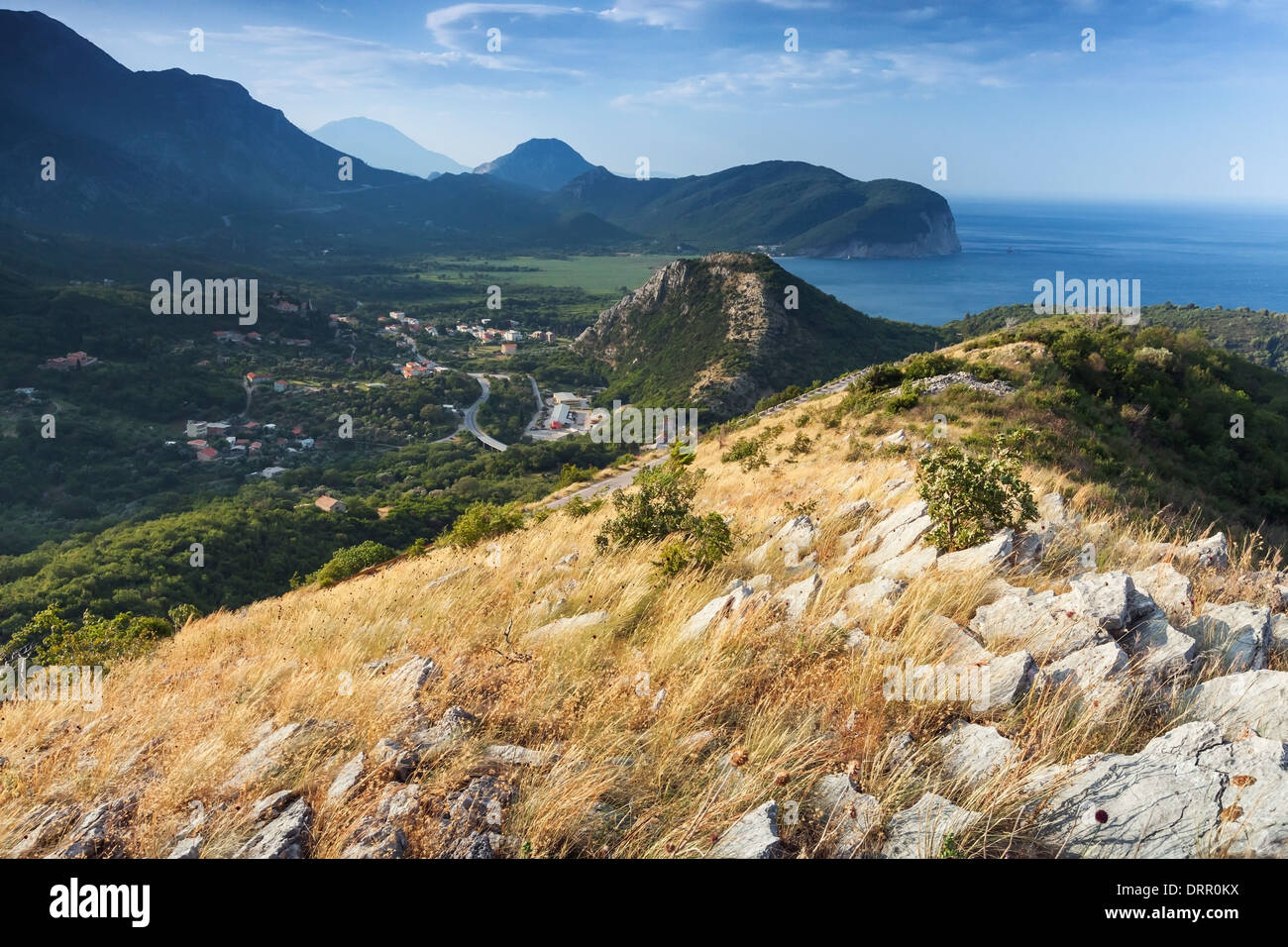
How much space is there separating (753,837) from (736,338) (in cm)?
8370

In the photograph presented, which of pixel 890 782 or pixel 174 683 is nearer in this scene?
pixel 890 782

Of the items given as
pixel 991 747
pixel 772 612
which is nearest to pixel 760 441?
pixel 772 612

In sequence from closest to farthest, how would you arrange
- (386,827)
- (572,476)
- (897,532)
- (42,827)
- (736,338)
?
(386,827) → (42,827) → (897,532) → (572,476) → (736,338)

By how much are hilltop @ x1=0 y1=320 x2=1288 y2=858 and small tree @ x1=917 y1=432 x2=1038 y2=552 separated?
0.74ft

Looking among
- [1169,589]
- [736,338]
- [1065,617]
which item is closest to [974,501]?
[1169,589]

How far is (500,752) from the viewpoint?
3.50 meters

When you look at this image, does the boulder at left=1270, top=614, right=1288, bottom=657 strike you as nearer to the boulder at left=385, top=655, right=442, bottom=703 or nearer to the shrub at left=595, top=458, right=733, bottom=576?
the shrub at left=595, top=458, right=733, bottom=576

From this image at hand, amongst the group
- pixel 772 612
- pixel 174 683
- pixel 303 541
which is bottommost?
pixel 303 541

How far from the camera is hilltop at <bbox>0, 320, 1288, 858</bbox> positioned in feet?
9.29

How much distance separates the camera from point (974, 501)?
237 inches

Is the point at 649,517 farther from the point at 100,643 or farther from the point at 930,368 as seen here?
the point at 930,368
